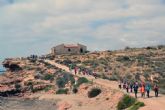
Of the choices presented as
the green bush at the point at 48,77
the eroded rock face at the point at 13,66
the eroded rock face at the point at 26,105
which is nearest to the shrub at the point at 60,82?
the green bush at the point at 48,77

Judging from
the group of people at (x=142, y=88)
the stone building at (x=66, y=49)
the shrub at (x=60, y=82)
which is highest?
the stone building at (x=66, y=49)

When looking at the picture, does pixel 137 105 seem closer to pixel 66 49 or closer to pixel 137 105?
pixel 137 105

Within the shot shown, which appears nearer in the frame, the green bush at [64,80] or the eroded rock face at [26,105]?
the eroded rock face at [26,105]

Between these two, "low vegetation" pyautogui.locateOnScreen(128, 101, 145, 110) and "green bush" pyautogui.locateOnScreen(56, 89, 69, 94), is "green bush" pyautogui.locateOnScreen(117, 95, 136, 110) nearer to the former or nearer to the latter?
"low vegetation" pyautogui.locateOnScreen(128, 101, 145, 110)

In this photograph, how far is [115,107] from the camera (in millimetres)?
48719

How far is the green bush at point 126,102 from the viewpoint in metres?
45.1

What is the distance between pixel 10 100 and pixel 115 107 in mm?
30852

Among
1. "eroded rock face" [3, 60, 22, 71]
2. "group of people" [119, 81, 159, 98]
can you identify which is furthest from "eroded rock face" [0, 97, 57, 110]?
"eroded rock face" [3, 60, 22, 71]

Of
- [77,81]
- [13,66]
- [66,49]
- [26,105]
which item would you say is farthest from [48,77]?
[66,49]

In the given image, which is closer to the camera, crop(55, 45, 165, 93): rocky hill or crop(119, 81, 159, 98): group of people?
crop(119, 81, 159, 98): group of people

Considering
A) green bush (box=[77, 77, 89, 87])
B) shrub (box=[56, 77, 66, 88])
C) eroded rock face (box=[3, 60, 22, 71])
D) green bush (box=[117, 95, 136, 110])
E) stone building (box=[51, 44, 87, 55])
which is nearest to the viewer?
green bush (box=[117, 95, 136, 110])

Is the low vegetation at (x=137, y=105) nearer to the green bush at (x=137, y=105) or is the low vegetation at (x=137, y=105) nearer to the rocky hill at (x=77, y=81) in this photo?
the green bush at (x=137, y=105)

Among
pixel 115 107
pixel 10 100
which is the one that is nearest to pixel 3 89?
pixel 10 100

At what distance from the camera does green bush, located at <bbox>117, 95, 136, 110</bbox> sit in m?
45.1
